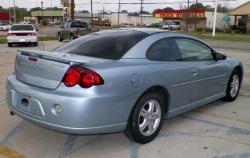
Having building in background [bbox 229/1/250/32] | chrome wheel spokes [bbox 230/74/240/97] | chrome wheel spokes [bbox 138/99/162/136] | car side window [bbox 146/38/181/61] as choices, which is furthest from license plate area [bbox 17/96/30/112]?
building in background [bbox 229/1/250/32]

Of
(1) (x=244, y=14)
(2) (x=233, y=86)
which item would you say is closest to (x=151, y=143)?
(2) (x=233, y=86)

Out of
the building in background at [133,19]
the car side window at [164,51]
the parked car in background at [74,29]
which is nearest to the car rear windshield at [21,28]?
the parked car in background at [74,29]

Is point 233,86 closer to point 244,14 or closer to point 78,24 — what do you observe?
point 78,24

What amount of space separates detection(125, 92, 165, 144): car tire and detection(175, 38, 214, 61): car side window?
1.01 m

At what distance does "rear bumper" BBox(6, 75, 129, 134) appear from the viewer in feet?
12.8

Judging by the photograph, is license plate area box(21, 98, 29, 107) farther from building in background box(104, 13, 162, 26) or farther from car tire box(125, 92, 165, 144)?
building in background box(104, 13, 162, 26)

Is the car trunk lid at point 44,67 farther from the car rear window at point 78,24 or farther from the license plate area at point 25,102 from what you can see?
the car rear window at point 78,24

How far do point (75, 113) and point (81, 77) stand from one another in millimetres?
403

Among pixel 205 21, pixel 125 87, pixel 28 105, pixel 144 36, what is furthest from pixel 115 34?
pixel 205 21

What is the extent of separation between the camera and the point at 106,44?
16.2ft

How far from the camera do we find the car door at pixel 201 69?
17.7 ft

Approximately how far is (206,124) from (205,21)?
68501 mm

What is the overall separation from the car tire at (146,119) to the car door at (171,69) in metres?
0.24

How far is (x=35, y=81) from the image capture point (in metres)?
4.32
